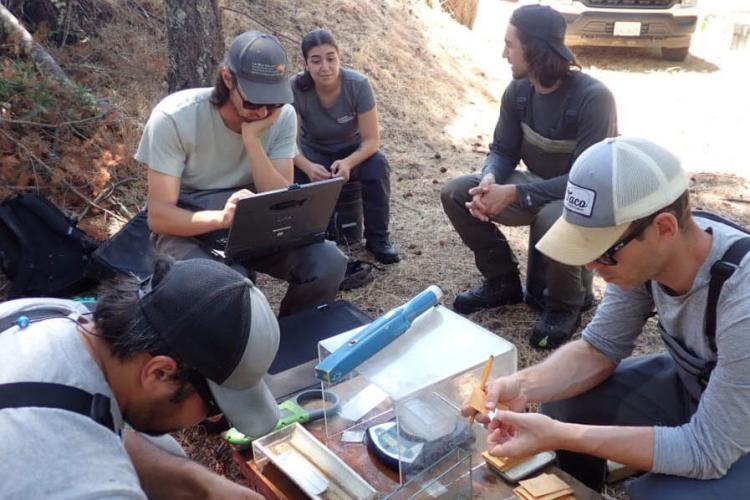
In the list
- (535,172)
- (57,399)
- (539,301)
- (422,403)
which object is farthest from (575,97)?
(57,399)

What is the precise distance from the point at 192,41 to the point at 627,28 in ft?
21.8

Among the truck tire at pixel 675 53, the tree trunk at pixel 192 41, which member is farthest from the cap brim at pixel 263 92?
the truck tire at pixel 675 53

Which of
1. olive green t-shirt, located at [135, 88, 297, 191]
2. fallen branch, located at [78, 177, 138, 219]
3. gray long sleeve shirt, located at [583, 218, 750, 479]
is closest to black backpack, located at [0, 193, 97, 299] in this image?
fallen branch, located at [78, 177, 138, 219]

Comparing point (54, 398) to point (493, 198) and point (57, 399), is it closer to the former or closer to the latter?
point (57, 399)

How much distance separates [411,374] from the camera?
209 cm

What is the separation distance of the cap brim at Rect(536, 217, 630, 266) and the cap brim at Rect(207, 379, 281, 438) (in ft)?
2.77

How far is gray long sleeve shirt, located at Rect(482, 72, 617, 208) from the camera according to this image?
133 inches

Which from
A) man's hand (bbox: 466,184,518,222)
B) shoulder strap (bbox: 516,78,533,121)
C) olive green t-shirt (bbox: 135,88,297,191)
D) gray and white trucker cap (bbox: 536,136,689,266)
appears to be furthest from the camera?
shoulder strap (bbox: 516,78,533,121)

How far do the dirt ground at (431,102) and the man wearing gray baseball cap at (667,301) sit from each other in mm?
1402

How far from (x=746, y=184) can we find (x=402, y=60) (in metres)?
4.22

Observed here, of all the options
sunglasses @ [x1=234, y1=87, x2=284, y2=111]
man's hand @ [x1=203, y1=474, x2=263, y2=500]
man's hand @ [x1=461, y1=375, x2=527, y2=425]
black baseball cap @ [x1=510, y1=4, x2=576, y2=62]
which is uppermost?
black baseball cap @ [x1=510, y1=4, x2=576, y2=62]

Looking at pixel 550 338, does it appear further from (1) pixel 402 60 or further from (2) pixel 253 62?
(1) pixel 402 60

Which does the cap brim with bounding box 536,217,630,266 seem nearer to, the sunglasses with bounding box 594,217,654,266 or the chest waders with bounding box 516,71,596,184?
the sunglasses with bounding box 594,217,654,266

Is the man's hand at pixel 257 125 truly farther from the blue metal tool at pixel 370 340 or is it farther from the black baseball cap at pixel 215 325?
the black baseball cap at pixel 215 325
